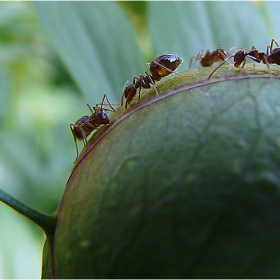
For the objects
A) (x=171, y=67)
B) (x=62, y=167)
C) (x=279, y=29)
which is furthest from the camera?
(x=62, y=167)

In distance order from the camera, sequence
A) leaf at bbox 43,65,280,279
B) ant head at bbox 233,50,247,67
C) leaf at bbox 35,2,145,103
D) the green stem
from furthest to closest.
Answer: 1. leaf at bbox 35,2,145,103
2. ant head at bbox 233,50,247,67
3. the green stem
4. leaf at bbox 43,65,280,279

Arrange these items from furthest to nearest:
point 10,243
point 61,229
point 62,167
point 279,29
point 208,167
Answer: point 62,167 < point 10,243 < point 279,29 < point 61,229 < point 208,167

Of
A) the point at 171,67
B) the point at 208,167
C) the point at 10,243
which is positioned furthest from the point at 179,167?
the point at 10,243

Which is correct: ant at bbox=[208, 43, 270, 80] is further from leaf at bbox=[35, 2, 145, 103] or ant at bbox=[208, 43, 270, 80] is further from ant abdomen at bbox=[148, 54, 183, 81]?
leaf at bbox=[35, 2, 145, 103]

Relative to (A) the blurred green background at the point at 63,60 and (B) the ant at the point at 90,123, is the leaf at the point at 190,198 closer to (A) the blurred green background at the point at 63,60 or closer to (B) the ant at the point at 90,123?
(B) the ant at the point at 90,123

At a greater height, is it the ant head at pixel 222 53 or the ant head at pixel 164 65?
the ant head at pixel 164 65

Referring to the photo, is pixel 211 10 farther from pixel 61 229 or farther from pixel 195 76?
pixel 61 229

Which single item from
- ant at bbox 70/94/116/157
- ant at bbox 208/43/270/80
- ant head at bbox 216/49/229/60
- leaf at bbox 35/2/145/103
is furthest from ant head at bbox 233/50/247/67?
leaf at bbox 35/2/145/103

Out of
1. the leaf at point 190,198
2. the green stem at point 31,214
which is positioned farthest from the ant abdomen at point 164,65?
the green stem at point 31,214
